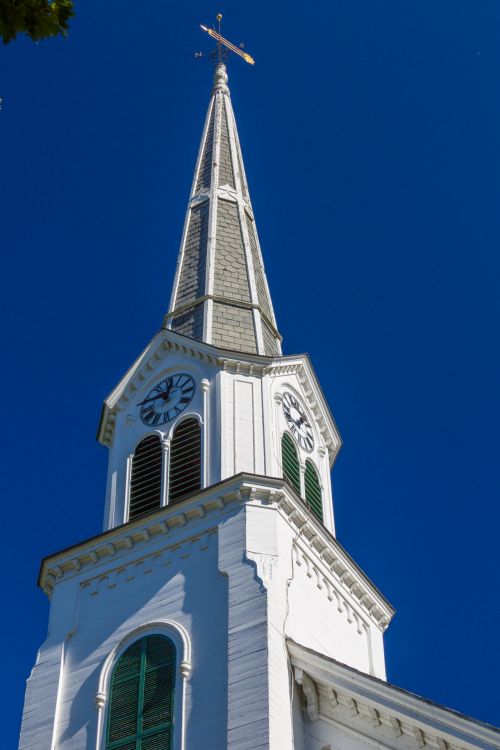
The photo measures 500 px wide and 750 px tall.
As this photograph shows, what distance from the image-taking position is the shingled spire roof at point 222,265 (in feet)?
113

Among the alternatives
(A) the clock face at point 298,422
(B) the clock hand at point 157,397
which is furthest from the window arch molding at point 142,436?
(A) the clock face at point 298,422

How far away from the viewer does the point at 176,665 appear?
2533cm

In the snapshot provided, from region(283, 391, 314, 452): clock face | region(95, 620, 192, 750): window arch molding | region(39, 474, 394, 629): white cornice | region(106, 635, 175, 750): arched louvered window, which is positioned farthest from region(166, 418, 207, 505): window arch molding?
region(106, 635, 175, 750): arched louvered window

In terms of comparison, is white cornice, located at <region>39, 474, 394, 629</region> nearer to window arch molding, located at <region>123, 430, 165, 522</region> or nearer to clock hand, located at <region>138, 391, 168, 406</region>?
window arch molding, located at <region>123, 430, 165, 522</region>

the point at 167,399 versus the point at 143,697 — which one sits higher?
the point at 167,399

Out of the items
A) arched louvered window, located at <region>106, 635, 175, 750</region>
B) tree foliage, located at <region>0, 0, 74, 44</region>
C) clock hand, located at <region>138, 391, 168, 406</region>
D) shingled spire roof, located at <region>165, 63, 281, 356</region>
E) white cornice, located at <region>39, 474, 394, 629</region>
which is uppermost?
shingled spire roof, located at <region>165, 63, 281, 356</region>

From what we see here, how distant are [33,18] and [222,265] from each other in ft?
83.0

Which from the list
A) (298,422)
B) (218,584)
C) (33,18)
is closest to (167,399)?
(298,422)

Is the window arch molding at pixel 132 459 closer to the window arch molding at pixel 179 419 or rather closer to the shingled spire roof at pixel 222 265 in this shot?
the window arch molding at pixel 179 419

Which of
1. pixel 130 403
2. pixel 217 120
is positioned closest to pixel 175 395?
pixel 130 403

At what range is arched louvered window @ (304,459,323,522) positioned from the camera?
103ft

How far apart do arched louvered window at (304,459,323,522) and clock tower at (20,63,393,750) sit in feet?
0.22

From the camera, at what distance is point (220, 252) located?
37.5 meters

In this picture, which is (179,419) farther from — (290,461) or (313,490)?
(313,490)
